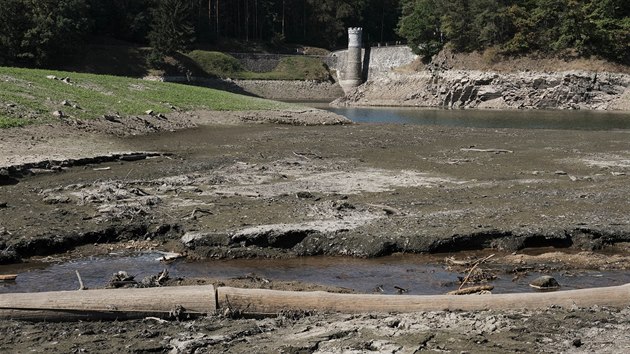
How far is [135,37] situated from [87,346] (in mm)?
83789

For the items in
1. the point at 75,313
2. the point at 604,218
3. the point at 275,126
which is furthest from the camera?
the point at 275,126

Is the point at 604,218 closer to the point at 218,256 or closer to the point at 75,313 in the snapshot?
the point at 218,256

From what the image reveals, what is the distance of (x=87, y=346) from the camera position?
20.9 ft

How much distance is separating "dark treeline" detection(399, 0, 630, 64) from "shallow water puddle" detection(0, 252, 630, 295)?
196 ft

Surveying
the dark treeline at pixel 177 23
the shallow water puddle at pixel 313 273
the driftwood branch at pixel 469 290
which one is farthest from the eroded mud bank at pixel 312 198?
the dark treeline at pixel 177 23

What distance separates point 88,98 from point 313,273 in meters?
20.0

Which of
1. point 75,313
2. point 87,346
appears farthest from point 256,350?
point 75,313

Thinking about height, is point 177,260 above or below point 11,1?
below

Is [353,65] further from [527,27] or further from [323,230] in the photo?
[323,230]

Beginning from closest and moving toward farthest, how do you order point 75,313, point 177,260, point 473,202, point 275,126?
1. point 75,313
2. point 177,260
3. point 473,202
4. point 275,126

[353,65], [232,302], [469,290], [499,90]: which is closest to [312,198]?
[469,290]

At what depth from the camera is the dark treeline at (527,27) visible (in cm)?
6328

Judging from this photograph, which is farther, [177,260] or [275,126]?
[275,126]

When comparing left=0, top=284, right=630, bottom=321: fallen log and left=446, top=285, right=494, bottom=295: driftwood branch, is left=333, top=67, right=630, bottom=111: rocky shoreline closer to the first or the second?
left=446, top=285, right=494, bottom=295: driftwood branch
